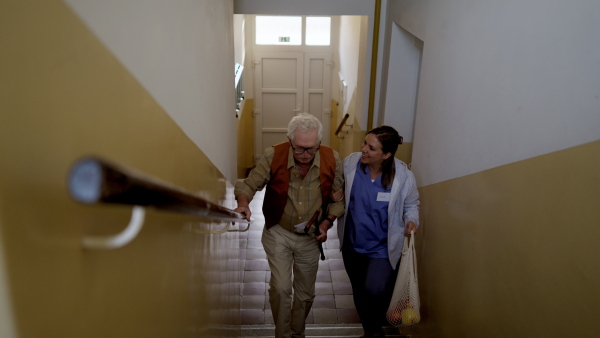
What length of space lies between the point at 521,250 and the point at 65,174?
1.85m

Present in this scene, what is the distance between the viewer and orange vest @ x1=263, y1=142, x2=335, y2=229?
10.4 ft

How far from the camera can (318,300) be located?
452cm

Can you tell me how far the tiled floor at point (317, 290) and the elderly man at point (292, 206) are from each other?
0.91 meters

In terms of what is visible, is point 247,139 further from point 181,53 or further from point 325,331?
point 181,53

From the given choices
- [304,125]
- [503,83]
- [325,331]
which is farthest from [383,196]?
[325,331]

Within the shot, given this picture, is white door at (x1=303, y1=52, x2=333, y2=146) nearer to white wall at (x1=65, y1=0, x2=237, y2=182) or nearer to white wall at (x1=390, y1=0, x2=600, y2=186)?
white wall at (x1=65, y1=0, x2=237, y2=182)

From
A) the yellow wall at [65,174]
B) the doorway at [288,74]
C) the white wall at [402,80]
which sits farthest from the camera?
the doorway at [288,74]

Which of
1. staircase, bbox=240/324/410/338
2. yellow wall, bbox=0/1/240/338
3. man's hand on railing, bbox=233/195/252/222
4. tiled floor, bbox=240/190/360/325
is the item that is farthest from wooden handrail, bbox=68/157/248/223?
tiled floor, bbox=240/190/360/325

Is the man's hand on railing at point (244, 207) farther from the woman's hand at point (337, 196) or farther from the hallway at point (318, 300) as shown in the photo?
the hallway at point (318, 300)

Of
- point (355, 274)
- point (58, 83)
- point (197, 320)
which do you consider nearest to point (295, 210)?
point (355, 274)

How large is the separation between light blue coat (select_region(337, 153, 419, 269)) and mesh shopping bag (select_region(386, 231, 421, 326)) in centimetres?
12

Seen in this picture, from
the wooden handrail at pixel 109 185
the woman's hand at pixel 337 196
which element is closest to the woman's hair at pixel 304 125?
the woman's hand at pixel 337 196

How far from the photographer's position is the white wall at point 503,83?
1.80 meters

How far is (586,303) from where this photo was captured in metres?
1.72
